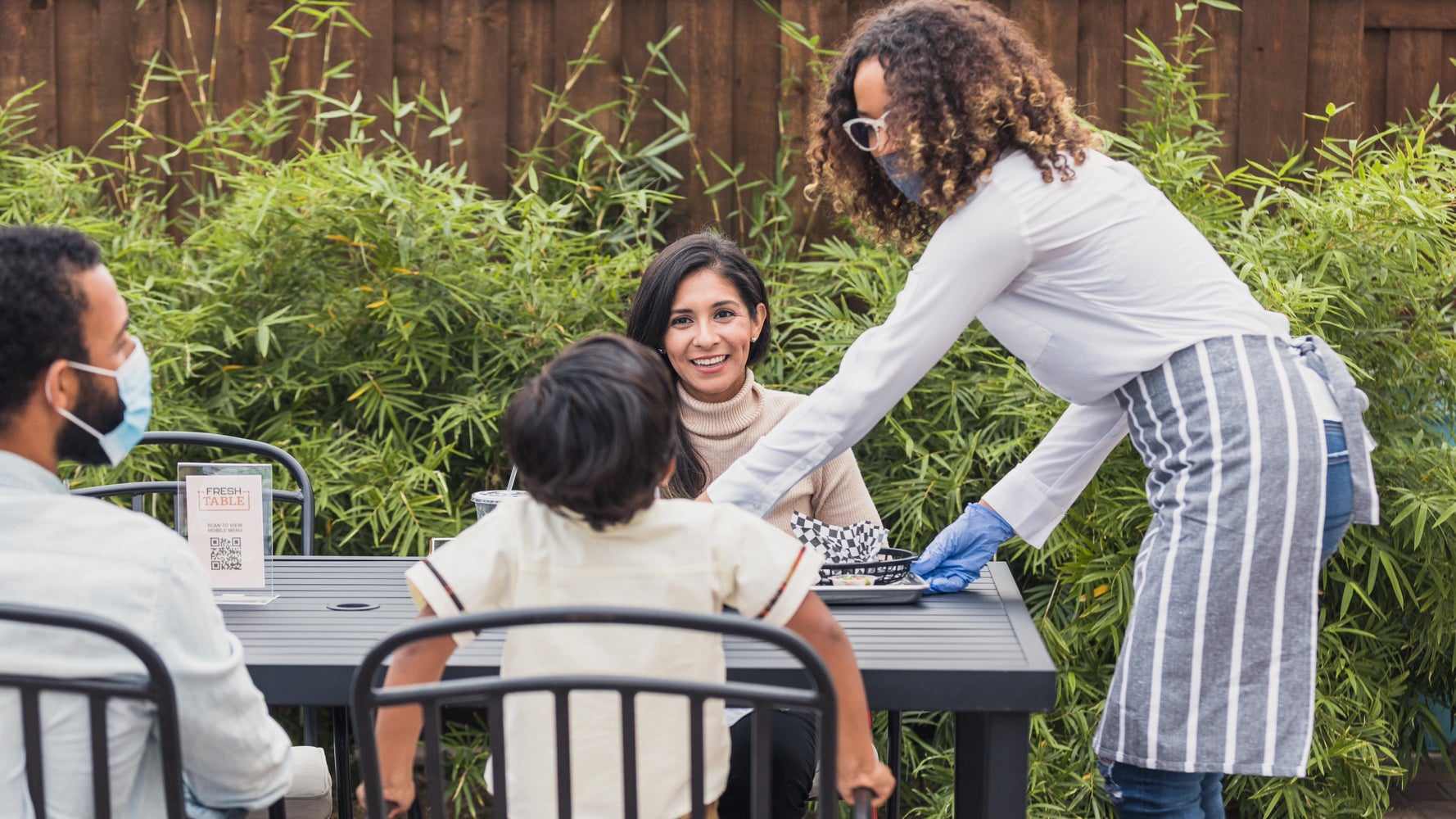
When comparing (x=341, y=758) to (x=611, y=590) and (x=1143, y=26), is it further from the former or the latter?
(x=1143, y=26)

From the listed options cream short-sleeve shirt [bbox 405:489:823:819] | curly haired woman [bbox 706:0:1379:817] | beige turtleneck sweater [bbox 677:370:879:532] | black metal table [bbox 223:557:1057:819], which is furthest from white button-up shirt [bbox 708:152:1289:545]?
beige turtleneck sweater [bbox 677:370:879:532]

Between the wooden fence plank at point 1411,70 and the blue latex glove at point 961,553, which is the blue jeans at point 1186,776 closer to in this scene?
Result: the blue latex glove at point 961,553

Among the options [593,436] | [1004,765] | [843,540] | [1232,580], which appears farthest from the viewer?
[843,540]


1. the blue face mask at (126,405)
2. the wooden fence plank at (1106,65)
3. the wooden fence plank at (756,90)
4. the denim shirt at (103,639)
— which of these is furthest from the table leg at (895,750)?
the wooden fence plank at (1106,65)

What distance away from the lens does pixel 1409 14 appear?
3473 mm

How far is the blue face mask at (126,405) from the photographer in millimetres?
1335

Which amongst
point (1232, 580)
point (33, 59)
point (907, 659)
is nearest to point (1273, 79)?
point (1232, 580)

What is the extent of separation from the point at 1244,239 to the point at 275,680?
2.26 meters

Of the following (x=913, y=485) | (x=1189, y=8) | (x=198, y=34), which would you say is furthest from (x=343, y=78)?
(x=1189, y=8)

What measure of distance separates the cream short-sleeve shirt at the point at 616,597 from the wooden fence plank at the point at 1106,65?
243 centimetres

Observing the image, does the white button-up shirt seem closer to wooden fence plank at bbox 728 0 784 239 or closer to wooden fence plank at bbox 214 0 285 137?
wooden fence plank at bbox 728 0 784 239

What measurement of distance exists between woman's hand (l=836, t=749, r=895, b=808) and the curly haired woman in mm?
477

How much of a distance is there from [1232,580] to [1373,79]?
7.59ft

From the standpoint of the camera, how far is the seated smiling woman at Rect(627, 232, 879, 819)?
2.42 m
